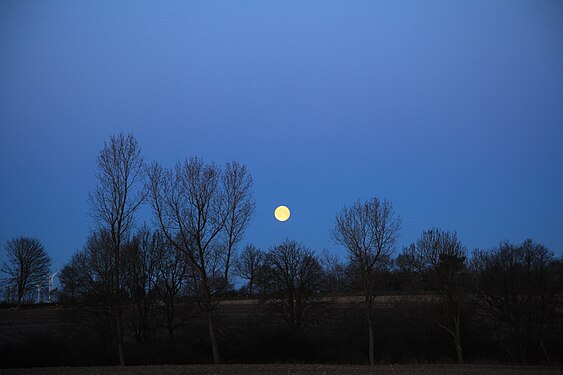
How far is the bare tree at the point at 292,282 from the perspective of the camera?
52.1 metres

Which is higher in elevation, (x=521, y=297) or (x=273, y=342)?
(x=521, y=297)

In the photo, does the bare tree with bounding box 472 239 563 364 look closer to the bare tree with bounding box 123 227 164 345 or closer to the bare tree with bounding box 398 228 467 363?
the bare tree with bounding box 398 228 467 363

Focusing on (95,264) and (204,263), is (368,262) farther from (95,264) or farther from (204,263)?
(95,264)

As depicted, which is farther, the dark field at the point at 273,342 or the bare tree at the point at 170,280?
the bare tree at the point at 170,280

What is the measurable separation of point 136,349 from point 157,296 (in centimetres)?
903

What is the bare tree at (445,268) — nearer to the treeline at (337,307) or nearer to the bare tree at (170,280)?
the treeline at (337,307)

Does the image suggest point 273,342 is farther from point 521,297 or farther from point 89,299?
point 521,297

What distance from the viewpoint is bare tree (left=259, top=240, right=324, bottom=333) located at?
171ft

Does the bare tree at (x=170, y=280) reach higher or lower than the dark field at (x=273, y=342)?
higher

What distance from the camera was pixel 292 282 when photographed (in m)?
53.9

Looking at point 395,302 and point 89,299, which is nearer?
point 89,299

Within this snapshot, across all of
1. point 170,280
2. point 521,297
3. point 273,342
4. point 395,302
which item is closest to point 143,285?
point 170,280

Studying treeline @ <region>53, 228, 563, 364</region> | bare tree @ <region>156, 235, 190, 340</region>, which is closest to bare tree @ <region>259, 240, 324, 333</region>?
treeline @ <region>53, 228, 563, 364</region>

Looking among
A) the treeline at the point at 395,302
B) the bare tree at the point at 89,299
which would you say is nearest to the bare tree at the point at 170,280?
the treeline at the point at 395,302
